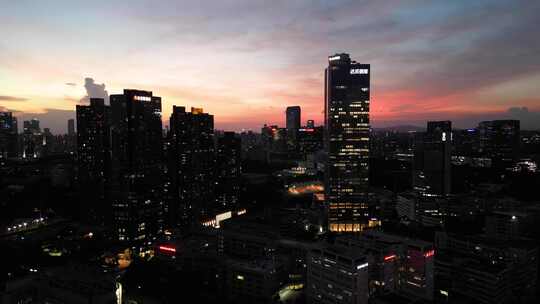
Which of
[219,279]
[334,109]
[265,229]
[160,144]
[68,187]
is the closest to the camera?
[219,279]

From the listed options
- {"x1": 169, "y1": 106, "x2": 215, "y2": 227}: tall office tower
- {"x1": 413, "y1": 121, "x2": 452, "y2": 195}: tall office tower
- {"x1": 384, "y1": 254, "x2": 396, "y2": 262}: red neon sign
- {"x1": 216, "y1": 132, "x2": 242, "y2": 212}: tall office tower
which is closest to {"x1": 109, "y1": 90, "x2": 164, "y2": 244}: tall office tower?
{"x1": 169, "y1": 106, "x2": 215, "y2": 227}: tall office tower

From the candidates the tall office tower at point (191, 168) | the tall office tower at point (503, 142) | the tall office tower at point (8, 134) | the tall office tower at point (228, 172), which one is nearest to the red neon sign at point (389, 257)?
the tall office tower at point (191, 168)

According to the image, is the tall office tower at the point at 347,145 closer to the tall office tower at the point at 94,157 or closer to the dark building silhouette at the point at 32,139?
the tall office tower at the point at 94,157

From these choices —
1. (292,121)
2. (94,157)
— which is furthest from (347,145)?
(292,121)

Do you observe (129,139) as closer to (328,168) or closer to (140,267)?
(140,267)

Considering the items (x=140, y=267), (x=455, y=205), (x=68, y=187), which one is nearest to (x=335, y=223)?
(x=455, y=205)

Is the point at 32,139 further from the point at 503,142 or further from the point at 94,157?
the point at 503,142
